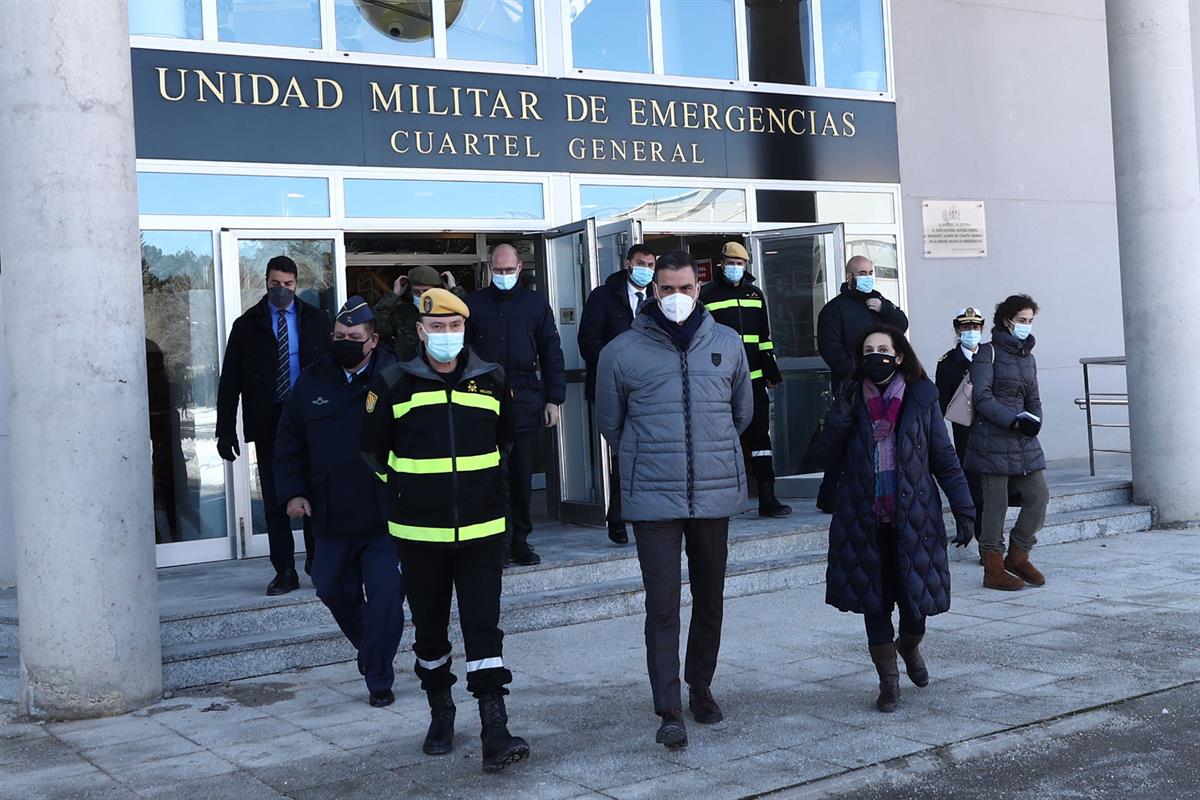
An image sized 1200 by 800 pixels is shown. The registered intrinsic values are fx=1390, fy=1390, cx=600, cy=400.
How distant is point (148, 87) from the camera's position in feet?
29.7

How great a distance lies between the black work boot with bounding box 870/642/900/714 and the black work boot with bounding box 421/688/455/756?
6.02ft

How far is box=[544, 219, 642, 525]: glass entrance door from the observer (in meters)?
10.0

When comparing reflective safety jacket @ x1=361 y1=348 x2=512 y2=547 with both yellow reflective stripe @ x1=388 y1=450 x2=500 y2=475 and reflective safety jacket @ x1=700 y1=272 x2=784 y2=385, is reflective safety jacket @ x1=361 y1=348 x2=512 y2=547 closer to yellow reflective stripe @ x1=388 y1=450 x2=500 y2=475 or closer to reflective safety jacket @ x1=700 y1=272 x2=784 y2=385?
yellow reflective stripe @ x1=388 y1=450 x2=500 y2=475

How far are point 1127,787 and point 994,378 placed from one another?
12.7 ft

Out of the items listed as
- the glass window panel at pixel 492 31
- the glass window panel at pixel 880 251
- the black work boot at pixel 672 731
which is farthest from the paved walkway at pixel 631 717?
the glass window panel at pixel 880 251

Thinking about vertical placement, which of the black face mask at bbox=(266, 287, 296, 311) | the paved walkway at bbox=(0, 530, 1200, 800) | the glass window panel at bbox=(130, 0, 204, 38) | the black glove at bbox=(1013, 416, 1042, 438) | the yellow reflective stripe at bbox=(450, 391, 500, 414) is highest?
the glass window panel at bbox=(130, 0, 204, 38)

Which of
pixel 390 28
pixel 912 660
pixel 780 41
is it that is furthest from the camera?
pixel 780 41

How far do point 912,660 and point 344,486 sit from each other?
265 centimetres

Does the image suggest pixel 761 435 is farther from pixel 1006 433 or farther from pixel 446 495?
pixel 446 495

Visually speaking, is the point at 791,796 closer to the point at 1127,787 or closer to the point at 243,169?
the point at 1127,787

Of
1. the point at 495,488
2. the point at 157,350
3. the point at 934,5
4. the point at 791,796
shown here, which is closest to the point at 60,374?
the point at 495,488

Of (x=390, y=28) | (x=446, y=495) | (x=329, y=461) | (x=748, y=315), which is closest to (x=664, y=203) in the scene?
(x=748, y=315)

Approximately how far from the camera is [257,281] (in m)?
9.50

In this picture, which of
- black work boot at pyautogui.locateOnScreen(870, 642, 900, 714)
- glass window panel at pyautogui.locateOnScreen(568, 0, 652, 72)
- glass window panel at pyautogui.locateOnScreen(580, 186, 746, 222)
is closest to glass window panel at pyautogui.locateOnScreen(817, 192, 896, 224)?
glass window panel at pyautogui.locateOnScreen(580, 186, 746, 222)
